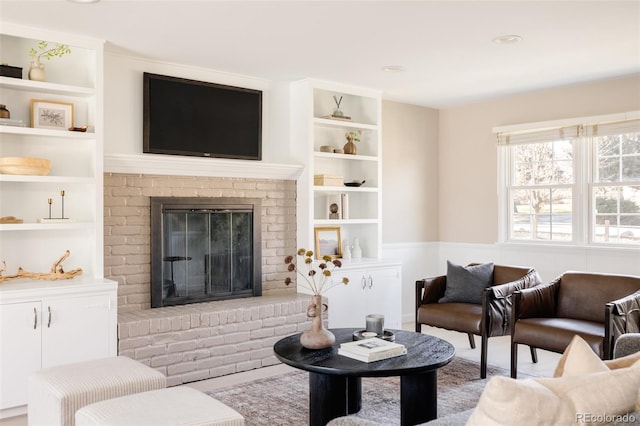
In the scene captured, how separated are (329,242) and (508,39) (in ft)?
8.37

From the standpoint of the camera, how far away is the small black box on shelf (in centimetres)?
377

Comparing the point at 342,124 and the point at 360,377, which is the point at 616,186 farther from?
the point at 360,377

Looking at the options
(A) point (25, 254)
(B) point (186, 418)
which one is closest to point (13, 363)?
(A) point (25, 254)

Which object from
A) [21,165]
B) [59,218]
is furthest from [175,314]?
[21,165]

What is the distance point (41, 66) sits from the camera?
3.92 m

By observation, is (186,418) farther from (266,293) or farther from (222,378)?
(266,293)

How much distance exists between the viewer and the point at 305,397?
3844 mm

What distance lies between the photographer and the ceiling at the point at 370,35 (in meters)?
3.42

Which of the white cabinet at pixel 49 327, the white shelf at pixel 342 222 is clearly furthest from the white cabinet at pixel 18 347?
the white shelf at pixel 342 222

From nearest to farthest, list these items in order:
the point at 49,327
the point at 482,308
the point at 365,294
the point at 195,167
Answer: the point at 49,327, the point at 482,308, the point at 195,167, the point at 365,294

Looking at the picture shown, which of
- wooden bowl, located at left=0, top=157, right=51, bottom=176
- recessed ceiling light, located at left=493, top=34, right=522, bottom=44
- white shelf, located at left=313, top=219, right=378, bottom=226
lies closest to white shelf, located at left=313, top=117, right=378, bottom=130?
white shelf, located at left=313, top=219, right=378, bottom=226

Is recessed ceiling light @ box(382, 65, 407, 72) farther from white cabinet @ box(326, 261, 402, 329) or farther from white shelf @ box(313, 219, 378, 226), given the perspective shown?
white cabinet @ box(326, 261, 402, 329)

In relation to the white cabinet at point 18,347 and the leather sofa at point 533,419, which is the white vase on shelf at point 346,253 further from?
the leather sofa at point 533,419

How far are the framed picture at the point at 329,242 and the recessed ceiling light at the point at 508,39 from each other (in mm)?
2390
